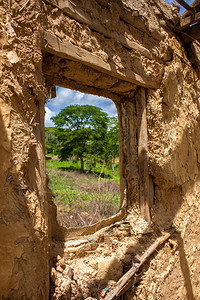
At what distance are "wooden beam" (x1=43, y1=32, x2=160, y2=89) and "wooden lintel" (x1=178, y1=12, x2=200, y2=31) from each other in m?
1.04

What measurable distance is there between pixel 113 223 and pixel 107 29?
212cm

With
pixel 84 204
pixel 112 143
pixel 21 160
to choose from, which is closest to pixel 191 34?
pixel 21 160

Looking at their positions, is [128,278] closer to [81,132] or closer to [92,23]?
[92,23]

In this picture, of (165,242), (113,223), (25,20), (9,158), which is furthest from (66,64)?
(165,242)

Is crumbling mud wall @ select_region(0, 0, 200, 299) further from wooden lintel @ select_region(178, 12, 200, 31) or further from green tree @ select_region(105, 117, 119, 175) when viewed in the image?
green tree @ select_region(105, 117, 119, 175)

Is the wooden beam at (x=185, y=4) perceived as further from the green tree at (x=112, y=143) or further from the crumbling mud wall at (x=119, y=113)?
the green tree at (x=112, y=143)

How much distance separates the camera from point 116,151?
10.2 m

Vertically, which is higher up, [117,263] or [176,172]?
[176,172]

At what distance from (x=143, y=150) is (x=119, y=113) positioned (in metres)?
0.58

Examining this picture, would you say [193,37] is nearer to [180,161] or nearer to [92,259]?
[180,161]

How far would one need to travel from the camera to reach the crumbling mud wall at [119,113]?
1.27 metres

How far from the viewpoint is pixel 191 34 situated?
2.81m

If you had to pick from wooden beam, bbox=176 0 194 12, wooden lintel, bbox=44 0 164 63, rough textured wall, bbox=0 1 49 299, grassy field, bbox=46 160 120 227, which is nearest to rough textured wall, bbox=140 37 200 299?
wooden beam, bbox=176 0 194 12

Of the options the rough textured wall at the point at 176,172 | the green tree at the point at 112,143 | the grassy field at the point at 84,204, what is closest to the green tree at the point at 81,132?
the green tree at the point at 112,143
